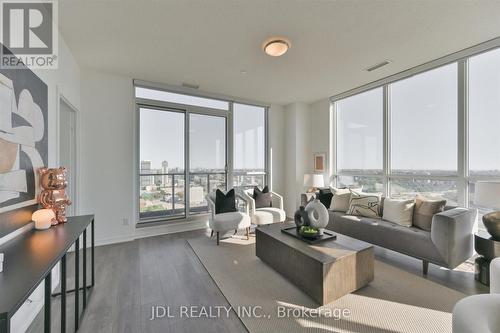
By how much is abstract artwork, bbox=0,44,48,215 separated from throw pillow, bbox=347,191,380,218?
3953mm

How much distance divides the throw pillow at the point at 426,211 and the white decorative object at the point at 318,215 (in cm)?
136

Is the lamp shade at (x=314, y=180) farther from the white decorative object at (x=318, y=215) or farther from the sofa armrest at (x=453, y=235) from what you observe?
the sofa armrest at (x=453, y=235)

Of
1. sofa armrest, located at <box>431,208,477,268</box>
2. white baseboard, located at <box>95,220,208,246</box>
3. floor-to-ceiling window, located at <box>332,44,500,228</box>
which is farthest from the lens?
white baseboard, located at <box>95,220,208,246</box>

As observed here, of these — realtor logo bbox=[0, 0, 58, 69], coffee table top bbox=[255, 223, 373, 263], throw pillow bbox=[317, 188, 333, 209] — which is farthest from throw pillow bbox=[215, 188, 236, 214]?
realtor logo bbox=[0, 0, 58, 69]

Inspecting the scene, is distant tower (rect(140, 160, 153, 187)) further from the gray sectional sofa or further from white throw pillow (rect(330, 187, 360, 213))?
the gray sectional sofa

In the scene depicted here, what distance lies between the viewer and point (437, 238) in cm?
244

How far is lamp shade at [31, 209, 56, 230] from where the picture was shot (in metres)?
1.75

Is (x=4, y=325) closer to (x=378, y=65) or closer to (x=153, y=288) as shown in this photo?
(x=153, y=288)

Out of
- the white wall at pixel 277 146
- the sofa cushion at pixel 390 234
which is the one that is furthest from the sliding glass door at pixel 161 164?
the sofa cushion at pixel 390 234

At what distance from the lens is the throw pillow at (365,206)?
341 centimetres

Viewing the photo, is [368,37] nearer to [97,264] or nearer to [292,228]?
[292,228]

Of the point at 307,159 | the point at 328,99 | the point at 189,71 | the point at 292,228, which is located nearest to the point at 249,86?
the point at 189,71

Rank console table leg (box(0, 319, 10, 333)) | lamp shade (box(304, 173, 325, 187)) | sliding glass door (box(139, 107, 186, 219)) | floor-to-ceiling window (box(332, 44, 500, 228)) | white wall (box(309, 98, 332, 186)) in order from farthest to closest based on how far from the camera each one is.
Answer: white wall (box(309, 98, 332, 186)), lamp shade (box(304, 173, 325, 187)), sliding glass door (box(139, 107, 186, 219)), floor-to-ceiling window (box(332, 44, 500, 228)), console table leg (box(0, 319, 10, 333))

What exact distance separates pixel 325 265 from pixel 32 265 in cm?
200
